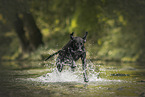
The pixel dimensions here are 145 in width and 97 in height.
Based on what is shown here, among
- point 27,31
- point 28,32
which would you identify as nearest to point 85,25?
point 28,32

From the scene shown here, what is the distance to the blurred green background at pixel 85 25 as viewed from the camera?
25.6m

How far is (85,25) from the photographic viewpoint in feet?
84.6

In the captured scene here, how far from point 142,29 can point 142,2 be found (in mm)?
2033

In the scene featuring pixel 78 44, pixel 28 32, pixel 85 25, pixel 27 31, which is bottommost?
pixel 78 44

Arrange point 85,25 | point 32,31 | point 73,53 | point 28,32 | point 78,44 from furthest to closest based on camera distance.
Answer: point 28,32
point 32,31
point 85,25
point 73,53
point 78,44

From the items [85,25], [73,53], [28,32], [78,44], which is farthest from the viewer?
[28,32]

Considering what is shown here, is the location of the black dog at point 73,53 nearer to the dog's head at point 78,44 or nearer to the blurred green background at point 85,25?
the dog's head at point 78,44

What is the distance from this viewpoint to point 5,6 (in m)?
27.8

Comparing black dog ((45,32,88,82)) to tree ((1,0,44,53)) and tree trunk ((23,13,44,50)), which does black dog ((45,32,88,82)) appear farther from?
tree trunk ((23,13,44,50))

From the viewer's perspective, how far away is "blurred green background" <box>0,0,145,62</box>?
2559cm

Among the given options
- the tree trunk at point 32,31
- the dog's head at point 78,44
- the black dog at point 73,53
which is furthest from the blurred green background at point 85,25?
the dog's head at point 78,44

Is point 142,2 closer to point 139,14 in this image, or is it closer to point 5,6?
point 139,14

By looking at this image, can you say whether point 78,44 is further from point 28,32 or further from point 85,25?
point 28,32

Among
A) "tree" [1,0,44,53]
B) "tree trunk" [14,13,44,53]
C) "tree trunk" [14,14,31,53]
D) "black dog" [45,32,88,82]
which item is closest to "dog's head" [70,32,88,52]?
"black dog" [45,32,88,82]
